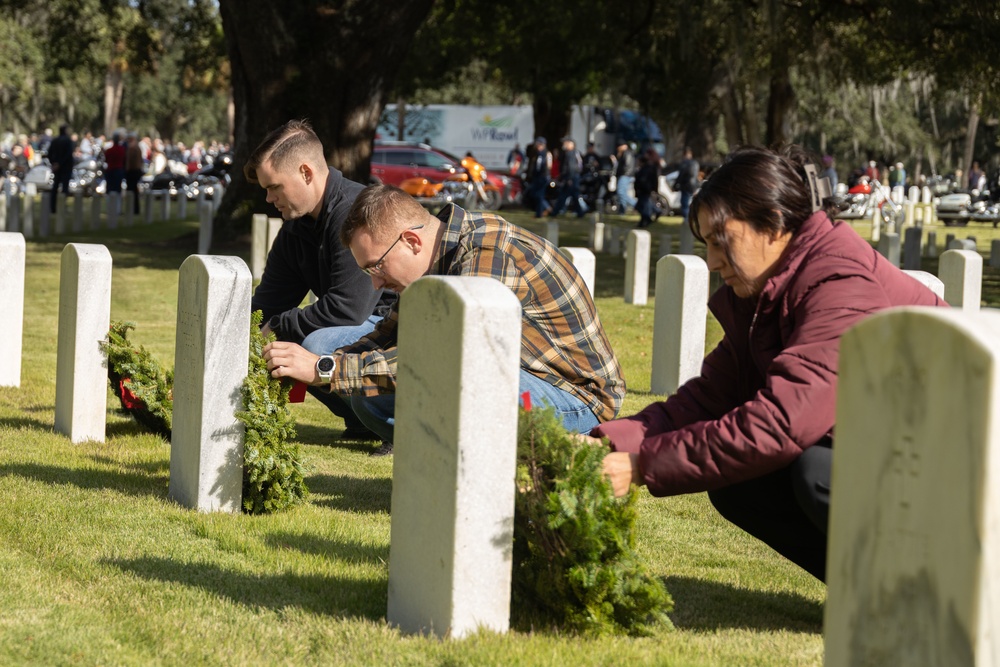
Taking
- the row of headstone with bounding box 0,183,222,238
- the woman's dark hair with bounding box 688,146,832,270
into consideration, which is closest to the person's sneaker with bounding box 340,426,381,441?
the woman's dark hair with bounding box 688,146,832,270

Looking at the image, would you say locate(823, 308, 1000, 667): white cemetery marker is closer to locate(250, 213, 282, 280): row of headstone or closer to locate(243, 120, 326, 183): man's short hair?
locate(243, 120, 326, 183): man's short hair

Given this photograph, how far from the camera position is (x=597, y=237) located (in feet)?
71.3

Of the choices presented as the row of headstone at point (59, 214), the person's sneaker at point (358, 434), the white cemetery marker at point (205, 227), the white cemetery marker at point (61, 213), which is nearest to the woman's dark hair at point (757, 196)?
the person's sneaker at point (358, 434)

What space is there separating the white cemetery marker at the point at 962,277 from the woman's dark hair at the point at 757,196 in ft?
16.0

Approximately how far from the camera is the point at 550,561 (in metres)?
3.47

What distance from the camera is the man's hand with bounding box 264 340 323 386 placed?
492 centimetres

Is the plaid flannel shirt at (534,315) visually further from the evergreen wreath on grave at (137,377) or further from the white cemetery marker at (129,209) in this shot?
the white cemetery marker at (129,209)

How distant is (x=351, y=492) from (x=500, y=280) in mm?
1695

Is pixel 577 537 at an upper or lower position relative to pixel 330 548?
upper

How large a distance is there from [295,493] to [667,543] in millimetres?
1537

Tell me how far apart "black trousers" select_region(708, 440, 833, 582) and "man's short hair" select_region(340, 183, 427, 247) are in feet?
→ 4.81

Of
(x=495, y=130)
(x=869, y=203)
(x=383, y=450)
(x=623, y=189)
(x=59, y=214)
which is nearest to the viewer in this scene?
(x=383, y=450)

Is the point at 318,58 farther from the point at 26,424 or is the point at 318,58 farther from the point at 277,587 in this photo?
the point at 277,587

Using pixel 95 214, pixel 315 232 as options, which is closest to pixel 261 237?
pixel 315 232
